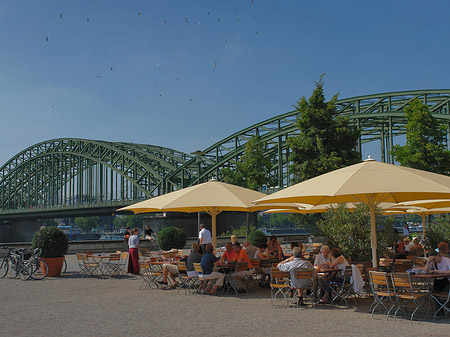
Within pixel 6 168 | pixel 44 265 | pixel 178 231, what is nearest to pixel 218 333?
pixel 44 265

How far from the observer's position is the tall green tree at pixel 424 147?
26625 millimetres

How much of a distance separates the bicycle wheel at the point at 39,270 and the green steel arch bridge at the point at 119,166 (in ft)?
100

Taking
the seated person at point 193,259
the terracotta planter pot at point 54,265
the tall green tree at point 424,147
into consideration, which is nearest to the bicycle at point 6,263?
the terracotta planter pot at point 54,265

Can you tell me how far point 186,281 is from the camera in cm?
1231

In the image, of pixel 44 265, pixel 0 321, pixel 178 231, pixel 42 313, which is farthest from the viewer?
pixel 178 231

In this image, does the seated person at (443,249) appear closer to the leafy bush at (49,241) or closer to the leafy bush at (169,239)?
the leafy bush at (49,241)

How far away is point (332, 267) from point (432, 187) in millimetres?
2450

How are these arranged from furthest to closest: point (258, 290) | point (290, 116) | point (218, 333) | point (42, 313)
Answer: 1. point (290, 116)
2. point (258, 290)
3. point (42, 313)
4. point (218, 333)

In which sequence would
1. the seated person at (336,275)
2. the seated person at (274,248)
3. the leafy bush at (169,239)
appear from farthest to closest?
the leafy bush at (169,239)
the seated person at (274,248)
the seated person at (336,275)

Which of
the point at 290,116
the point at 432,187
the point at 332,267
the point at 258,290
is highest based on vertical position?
the point at 290,116

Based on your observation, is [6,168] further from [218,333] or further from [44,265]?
[218,333]

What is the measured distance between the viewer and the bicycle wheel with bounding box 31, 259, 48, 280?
15.0 meters

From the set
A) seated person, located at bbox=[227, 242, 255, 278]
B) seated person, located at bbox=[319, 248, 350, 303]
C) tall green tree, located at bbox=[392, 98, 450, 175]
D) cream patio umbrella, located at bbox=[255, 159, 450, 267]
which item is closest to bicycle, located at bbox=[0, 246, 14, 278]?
seated person, located at bbox=[227, 242, 255, 278]

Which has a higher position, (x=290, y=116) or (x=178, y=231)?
(x=290, y=116)
